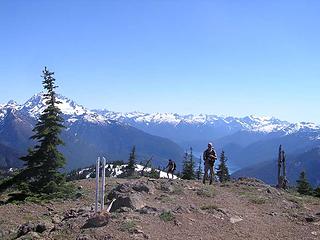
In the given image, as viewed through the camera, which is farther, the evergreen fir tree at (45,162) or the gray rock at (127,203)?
the evergreen fir tree at (45,162)

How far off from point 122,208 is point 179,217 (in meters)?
2.35

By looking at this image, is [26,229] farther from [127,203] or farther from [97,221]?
[127,203]

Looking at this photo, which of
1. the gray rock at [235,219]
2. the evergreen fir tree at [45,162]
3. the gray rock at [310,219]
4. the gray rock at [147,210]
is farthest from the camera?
the evergreen fir tree at [45,162]

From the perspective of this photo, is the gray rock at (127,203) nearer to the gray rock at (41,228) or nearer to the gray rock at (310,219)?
the gray rock at (41,228)

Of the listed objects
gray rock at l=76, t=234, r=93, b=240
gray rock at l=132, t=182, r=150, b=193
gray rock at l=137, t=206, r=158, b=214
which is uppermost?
gray rock at l=132, t=182, r=150, b=193

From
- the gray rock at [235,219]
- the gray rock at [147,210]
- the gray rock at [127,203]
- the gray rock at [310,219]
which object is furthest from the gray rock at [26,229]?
the gray rock at [310,219]

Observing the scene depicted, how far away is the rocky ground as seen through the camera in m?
14.9

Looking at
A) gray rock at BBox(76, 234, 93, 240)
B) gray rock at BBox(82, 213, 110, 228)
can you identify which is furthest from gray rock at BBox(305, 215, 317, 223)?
gray rock at BBox(76, 234, 93, 240)

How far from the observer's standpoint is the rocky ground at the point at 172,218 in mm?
14859

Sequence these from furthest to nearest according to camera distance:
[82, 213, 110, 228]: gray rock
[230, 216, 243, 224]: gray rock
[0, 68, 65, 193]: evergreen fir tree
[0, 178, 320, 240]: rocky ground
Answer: [0, 68, 65, 193]: evergreen fir tree
[230, 216, 243, 224]: gray rock
[82, 213, 110, 228]: gray rock
[0, 178, 320, 240]: rocky ground

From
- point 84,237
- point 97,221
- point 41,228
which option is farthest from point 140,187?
point 84,237

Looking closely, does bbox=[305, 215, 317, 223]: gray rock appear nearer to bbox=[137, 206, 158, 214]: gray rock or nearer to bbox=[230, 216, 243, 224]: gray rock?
bbox=[230, 216, 243, 224]: gray rock

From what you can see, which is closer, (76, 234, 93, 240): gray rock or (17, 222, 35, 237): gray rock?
(76, 234, 93, 240): gray rock

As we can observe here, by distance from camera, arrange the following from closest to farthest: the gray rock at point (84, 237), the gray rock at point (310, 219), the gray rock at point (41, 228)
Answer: the gray rock at point (84, 237), the gray rock at point (41, 228), the gray rock at point (310, 219)
